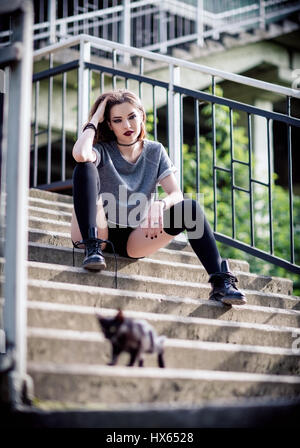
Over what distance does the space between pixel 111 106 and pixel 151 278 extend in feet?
3.15

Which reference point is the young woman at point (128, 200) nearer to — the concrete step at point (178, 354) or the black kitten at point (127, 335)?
the concrete step at point (178, 354)

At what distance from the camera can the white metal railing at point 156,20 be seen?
7879 millimetres

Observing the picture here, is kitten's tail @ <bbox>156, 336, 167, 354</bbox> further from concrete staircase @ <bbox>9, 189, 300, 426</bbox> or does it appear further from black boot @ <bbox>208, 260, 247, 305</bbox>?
black boot @ <bbox>208, 260, 247, 305</bbox>

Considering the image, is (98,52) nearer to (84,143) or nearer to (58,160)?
(58,160)

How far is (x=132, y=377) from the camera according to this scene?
2281mm

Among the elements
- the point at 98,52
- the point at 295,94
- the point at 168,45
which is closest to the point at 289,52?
the point at 168,45

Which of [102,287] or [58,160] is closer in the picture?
[102,287]

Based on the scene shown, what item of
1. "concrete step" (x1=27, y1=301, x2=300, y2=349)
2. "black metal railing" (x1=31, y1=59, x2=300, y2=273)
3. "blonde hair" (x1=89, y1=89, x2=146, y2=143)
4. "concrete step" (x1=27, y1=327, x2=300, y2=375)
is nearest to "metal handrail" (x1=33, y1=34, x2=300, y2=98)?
"black metal railing" (x1=31, y1=59, x2=300, y2=273)

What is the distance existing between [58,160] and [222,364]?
24.6 feet

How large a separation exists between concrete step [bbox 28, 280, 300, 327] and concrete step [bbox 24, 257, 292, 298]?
7.2 inches

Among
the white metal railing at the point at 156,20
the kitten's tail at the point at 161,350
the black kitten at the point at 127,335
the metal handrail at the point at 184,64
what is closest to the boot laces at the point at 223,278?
the kitten's tail at the point at 161,350

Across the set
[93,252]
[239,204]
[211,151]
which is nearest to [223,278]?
[93,252]

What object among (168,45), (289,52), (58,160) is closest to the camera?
(168,45)

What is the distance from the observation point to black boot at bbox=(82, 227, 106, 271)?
3.13 meters
